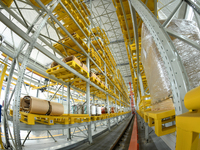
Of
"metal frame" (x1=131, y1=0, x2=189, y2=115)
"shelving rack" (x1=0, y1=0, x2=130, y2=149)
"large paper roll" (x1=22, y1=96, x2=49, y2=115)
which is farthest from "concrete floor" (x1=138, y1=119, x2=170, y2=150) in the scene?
"large paper roll" (x1=22, y1=96, x2=49, y2=115)

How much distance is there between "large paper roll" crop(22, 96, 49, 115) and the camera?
250 cm

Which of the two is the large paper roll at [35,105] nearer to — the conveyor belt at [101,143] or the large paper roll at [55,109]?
the large paper roll at [55,109]

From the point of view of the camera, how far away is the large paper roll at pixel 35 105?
8.21 ft

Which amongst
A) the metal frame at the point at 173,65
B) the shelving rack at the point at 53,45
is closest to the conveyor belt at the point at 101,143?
the shelving rack at the point at 53,45

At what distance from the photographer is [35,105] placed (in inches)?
101

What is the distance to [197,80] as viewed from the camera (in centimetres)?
146

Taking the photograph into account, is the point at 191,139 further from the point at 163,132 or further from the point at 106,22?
the point at 106,22

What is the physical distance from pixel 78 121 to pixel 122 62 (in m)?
21.2

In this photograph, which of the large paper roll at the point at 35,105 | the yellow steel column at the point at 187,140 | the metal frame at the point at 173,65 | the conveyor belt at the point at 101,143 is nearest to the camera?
the yellow steel column at the point at 187,140

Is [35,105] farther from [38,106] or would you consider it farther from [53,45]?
[53,45]

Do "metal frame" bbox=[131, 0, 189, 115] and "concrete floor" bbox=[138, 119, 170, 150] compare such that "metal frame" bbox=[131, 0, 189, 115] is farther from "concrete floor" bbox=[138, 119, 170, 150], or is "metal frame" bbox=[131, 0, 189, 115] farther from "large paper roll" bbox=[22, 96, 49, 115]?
"large paper roll" bbox=[22, 96, 49, 115]

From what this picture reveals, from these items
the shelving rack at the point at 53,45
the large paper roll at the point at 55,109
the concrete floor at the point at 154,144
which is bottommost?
the concrete floor at the point at 154,144

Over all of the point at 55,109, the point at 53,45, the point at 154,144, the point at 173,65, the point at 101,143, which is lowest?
the point at 101,143

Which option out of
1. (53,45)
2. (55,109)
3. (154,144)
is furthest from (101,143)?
(53,45)
